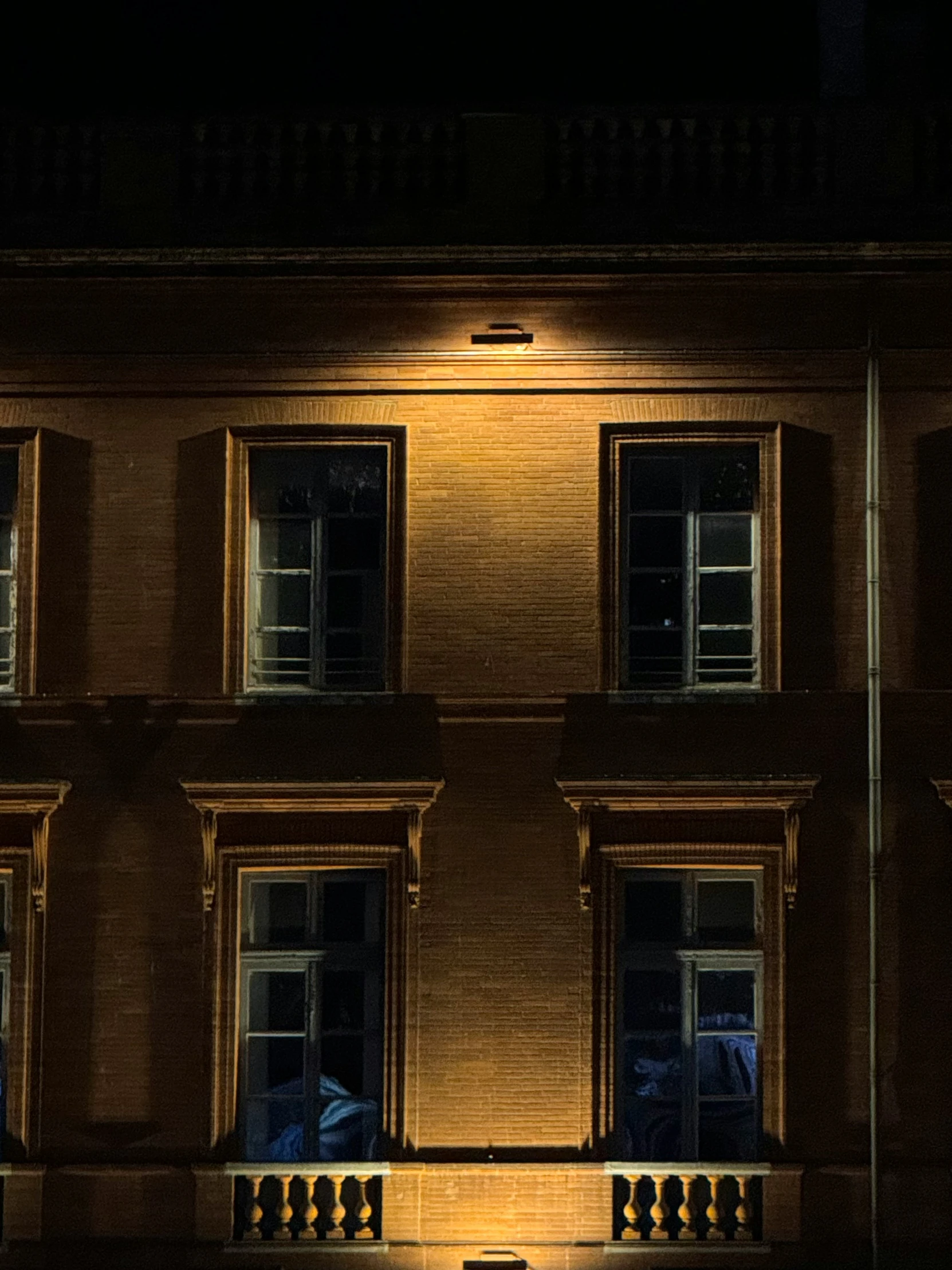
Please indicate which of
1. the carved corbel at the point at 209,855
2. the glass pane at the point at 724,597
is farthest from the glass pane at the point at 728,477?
the carved corbel at the point at 209,855

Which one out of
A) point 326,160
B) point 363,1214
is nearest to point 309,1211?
point 363,1214

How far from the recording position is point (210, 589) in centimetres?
1538

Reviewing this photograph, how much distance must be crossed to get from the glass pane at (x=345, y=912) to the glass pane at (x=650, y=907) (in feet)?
6.64

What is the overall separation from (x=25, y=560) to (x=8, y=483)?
711 millimetres

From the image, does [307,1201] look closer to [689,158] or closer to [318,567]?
[318,567]

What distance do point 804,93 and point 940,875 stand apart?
766 centimetres

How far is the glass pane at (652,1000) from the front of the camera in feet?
49.6

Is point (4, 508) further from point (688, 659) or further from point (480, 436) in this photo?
point (688, 659)

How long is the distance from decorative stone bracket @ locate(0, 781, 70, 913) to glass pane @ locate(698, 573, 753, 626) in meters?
5.09

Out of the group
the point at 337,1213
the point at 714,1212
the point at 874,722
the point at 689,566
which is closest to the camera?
the point at 714,1212

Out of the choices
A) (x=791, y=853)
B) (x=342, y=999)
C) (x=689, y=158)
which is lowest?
(x=342, y=999)

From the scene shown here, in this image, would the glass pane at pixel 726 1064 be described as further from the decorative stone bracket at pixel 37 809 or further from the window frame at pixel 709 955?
the decorative stone bracket at pixel 37 809

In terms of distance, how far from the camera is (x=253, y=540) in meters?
15.6

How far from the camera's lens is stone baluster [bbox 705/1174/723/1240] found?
14586 millimetres
